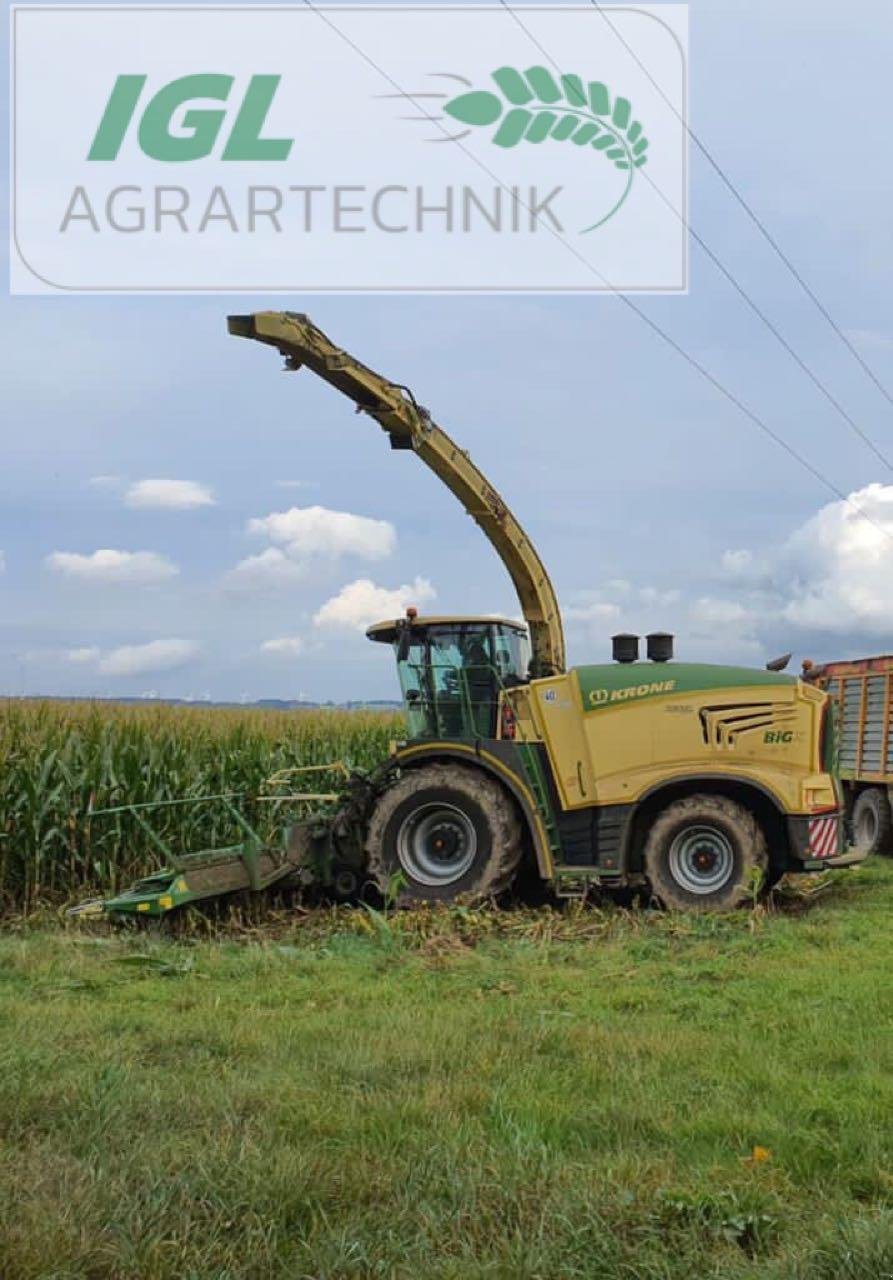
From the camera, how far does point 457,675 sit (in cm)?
1110

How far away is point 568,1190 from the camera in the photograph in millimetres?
3992

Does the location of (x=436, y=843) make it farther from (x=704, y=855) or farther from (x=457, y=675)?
(x=704, y=855)

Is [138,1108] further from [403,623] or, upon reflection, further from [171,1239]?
[403,623]

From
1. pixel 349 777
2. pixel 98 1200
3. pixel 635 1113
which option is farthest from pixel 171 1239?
pixel 349 777

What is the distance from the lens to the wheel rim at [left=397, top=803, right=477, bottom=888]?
1055cm

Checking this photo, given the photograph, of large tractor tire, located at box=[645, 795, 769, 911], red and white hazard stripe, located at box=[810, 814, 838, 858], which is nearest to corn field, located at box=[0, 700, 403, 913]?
large tractor tire, located at box=[645, 795, 769, 911]

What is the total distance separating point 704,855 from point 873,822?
5610mm

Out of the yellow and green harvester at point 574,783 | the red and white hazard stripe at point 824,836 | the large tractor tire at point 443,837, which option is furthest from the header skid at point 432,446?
the red and white hazard stripe at point 824,836

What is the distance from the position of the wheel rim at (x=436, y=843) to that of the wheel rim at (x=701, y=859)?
177 centimetres

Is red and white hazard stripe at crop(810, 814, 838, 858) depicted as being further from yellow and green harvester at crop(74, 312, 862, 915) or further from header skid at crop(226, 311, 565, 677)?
header skid at crop(226, 311, 565, 677)

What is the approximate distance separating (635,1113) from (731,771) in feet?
20.3

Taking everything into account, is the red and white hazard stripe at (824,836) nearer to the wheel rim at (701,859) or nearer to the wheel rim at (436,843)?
the wheel rim at (701,859)

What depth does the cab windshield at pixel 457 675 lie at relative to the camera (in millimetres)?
11008

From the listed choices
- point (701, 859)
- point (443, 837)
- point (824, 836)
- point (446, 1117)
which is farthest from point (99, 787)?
point (446, 1117)
